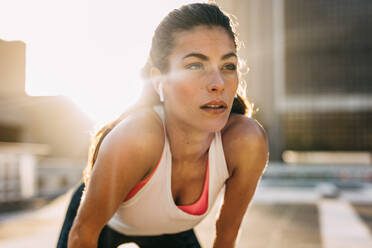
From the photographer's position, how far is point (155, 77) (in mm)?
1635

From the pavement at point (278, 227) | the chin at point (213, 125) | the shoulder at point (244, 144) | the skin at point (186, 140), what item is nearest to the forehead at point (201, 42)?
the skin at point (186, 140)

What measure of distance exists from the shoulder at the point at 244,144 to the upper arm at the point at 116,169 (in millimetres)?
375

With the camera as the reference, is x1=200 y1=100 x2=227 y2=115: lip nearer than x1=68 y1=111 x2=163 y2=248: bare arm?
No

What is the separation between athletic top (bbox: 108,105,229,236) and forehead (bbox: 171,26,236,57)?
31 centimetres

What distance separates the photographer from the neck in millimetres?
1622

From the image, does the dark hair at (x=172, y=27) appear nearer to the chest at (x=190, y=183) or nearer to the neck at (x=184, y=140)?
the neck at (x=184, y=140)

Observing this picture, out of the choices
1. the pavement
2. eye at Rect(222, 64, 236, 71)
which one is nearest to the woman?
eye at Rect(222, 64, 236, 71)

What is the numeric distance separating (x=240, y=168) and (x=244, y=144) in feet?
0.37

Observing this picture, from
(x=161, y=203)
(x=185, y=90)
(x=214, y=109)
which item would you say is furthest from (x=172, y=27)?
(x=161, y=203)

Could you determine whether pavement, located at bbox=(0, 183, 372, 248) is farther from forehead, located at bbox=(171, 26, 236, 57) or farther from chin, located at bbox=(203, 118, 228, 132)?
forehead, located at bbox=(171, 26, 236, 57)

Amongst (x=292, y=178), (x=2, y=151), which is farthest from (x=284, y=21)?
(x=2, y=151)

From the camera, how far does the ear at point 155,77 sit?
160cm

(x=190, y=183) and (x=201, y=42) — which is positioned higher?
(x=201, y=42)

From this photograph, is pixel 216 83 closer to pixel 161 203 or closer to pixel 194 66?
pixel 194 66
